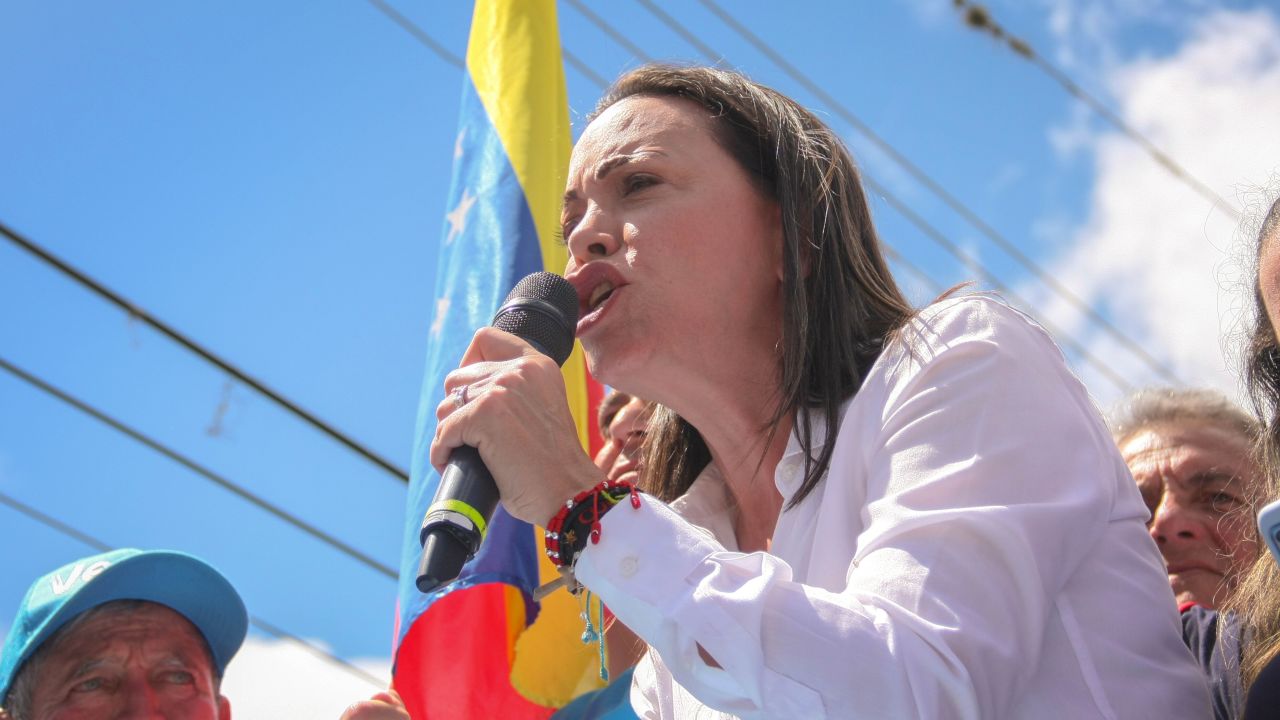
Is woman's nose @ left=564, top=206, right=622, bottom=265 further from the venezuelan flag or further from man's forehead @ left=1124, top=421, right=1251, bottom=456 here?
man's forehead @ left=1124, top=421, right=1251, bottom=456

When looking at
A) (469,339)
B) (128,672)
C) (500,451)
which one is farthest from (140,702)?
(500,451)

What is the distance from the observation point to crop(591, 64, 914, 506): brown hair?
2398 mm

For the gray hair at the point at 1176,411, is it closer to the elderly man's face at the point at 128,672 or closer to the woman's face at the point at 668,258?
the woman's face at the point at 668,258

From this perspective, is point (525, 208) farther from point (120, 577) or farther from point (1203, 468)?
point (1203, 468)

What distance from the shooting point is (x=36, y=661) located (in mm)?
2957

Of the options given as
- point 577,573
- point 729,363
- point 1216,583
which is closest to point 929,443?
point 577,573

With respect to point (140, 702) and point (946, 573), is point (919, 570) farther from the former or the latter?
point (140, 702)

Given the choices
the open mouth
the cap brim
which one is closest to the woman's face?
the open mouth

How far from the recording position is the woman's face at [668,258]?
246cm

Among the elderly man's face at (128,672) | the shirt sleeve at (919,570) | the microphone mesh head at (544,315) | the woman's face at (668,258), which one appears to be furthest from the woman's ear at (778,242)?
the elderly man's face at (128,672)

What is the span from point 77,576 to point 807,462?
67.2 inches

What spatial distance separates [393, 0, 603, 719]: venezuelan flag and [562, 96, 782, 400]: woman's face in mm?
868

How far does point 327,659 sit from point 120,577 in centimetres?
404

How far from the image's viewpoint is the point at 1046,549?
1.81m
